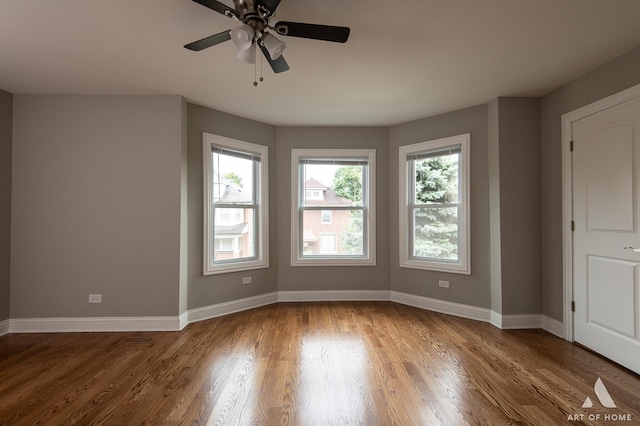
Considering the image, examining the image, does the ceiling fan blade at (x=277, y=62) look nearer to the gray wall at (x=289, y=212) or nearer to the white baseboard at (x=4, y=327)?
the gray wall at (x=289, y=212)

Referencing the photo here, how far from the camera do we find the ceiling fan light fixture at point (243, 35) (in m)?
1.85

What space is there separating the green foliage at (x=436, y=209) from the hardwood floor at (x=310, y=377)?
1.08 meters

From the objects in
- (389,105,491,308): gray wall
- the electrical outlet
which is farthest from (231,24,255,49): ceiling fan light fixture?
the electrical outlet

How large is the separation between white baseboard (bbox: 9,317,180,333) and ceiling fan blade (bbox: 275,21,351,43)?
313 cm

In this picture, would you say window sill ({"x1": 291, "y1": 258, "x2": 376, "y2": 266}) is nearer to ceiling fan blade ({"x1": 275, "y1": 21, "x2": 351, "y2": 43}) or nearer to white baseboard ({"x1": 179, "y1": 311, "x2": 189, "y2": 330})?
white baseboard ({"x1": 179, "y1": 311, "x2": 189, "y2": 330})

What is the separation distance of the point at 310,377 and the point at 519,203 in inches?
115

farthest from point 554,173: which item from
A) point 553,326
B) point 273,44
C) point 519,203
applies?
point 273,44

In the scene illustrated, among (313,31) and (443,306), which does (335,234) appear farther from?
(313,31)

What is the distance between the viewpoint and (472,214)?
4.02 metres

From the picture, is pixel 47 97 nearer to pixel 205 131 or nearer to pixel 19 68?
pixel 19 68

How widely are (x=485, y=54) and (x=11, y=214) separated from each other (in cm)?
496

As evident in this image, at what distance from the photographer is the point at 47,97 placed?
3.55 m

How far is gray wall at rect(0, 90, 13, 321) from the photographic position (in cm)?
342
